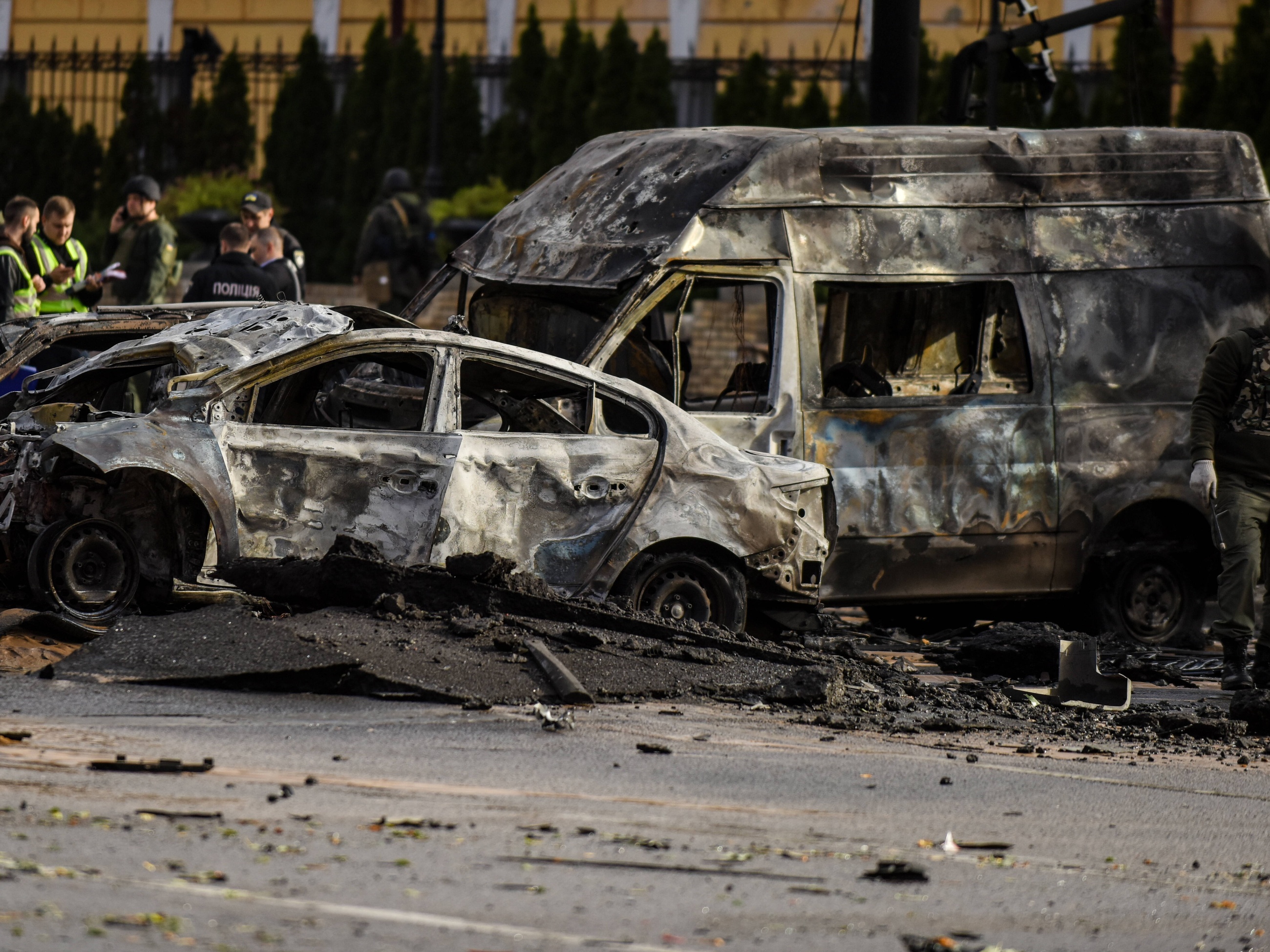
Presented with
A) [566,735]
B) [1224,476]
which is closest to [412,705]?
[566,735]

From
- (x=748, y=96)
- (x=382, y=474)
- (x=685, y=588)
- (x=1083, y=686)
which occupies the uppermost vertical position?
(x=748, y=96)

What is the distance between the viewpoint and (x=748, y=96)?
84.3ft

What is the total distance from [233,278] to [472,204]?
1130cm

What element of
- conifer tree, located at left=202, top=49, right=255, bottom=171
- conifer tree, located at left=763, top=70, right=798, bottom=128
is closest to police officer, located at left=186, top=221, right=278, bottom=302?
conifer tree, located at left=763, top=70, right=798, bottom=128

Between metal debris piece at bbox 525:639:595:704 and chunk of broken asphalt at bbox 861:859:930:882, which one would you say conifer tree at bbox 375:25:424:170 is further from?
chunk of broken asphalt at bbox 861:859:930:882

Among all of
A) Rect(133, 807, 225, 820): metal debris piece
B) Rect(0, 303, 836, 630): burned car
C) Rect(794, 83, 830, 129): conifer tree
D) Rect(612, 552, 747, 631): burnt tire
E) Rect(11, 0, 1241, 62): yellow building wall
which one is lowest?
Rect(133, 807, 225, 820): metal debris piece

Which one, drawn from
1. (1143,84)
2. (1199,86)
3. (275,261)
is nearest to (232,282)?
(275,261)

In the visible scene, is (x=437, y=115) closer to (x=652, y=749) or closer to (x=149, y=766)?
(x=652, y=749)

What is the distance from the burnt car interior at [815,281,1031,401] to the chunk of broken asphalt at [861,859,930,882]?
5636mm

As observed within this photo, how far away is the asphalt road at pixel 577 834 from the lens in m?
4.62

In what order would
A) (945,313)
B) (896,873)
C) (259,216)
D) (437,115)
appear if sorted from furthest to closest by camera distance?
1. (437,115)
2. (259,216)
3. (945,313)
4. (896,873)

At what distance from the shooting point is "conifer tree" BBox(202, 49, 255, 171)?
28.0 meters

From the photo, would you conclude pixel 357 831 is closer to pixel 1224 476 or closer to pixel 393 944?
pixel 393 944

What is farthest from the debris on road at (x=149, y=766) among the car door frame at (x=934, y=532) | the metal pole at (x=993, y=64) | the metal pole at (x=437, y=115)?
the metal pole at (x=437, y=115)
